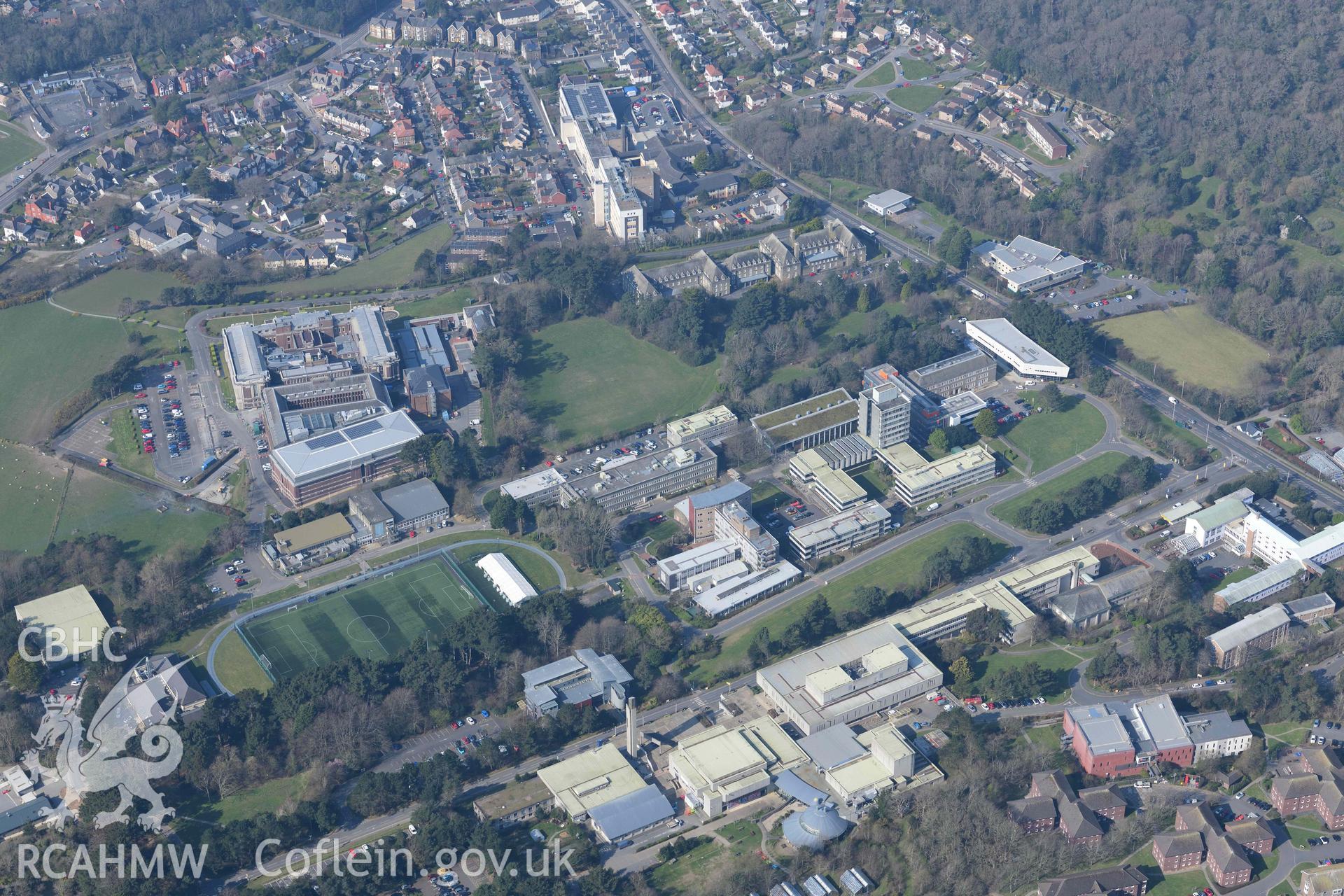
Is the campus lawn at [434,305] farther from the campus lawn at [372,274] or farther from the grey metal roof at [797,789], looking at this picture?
the grey metal roof at [797,789]

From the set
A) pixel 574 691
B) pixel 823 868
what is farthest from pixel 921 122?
pixel 823 868

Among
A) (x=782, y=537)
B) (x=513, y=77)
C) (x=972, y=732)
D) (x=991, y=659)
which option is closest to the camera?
(x=972, y=732)

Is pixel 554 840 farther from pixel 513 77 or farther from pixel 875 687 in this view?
pixel 513 77

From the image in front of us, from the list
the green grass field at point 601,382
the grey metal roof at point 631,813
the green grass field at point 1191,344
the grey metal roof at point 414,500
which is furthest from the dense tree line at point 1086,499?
the grey metal roof at point 414,500

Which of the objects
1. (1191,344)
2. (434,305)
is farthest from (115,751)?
(1191,344)

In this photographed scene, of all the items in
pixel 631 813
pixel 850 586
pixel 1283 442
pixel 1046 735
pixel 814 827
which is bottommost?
pixel 850 586

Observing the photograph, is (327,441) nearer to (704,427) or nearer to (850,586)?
(704,427)
